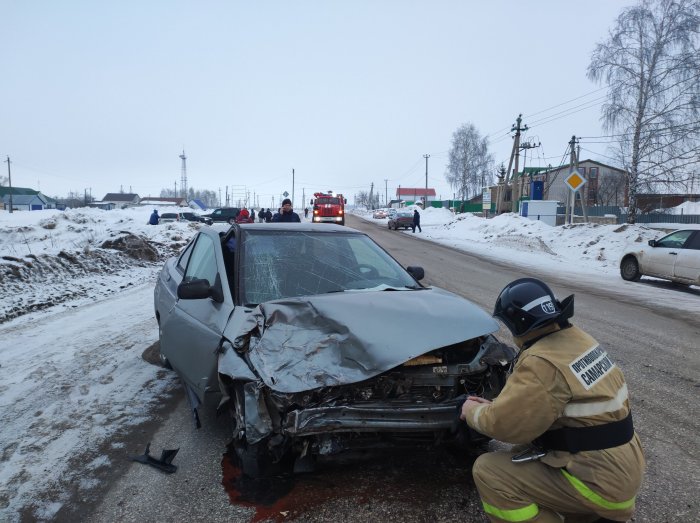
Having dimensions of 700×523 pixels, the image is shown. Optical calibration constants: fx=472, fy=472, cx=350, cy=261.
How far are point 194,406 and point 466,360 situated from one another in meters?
1.99

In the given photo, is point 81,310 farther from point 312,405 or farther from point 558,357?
point 558,357

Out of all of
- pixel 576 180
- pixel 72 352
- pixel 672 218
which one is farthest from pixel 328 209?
pixel 72 352

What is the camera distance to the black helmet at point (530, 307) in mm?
2045

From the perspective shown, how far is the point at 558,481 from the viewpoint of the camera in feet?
6.50

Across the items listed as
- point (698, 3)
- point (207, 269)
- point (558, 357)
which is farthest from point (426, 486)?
point (698, 3)

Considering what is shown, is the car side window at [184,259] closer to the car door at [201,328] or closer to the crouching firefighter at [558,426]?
the car door at [201,328]

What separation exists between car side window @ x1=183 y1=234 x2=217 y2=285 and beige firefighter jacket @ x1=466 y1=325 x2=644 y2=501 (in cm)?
262

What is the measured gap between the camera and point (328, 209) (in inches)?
1404

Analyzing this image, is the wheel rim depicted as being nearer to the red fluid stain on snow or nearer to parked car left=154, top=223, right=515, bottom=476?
parked car left=154, top=223, right=515, bottom=476

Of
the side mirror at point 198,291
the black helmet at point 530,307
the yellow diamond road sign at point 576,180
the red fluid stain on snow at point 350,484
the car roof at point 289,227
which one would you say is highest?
the yellow diamond road sign at point 576,180

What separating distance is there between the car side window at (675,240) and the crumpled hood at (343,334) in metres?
11.2

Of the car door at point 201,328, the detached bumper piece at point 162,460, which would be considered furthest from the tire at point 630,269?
the detached bumper piece at point 162,460

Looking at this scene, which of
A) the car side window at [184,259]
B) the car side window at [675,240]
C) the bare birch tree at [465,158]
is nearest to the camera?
the car side window at [184,259]

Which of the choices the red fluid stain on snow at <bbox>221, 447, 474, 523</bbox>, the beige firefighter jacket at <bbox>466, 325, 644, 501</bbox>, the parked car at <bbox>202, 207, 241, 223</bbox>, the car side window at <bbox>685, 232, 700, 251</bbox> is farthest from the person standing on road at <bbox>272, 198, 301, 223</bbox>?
the parked car at <bbox>202, 207, 241, 223</bbox>
